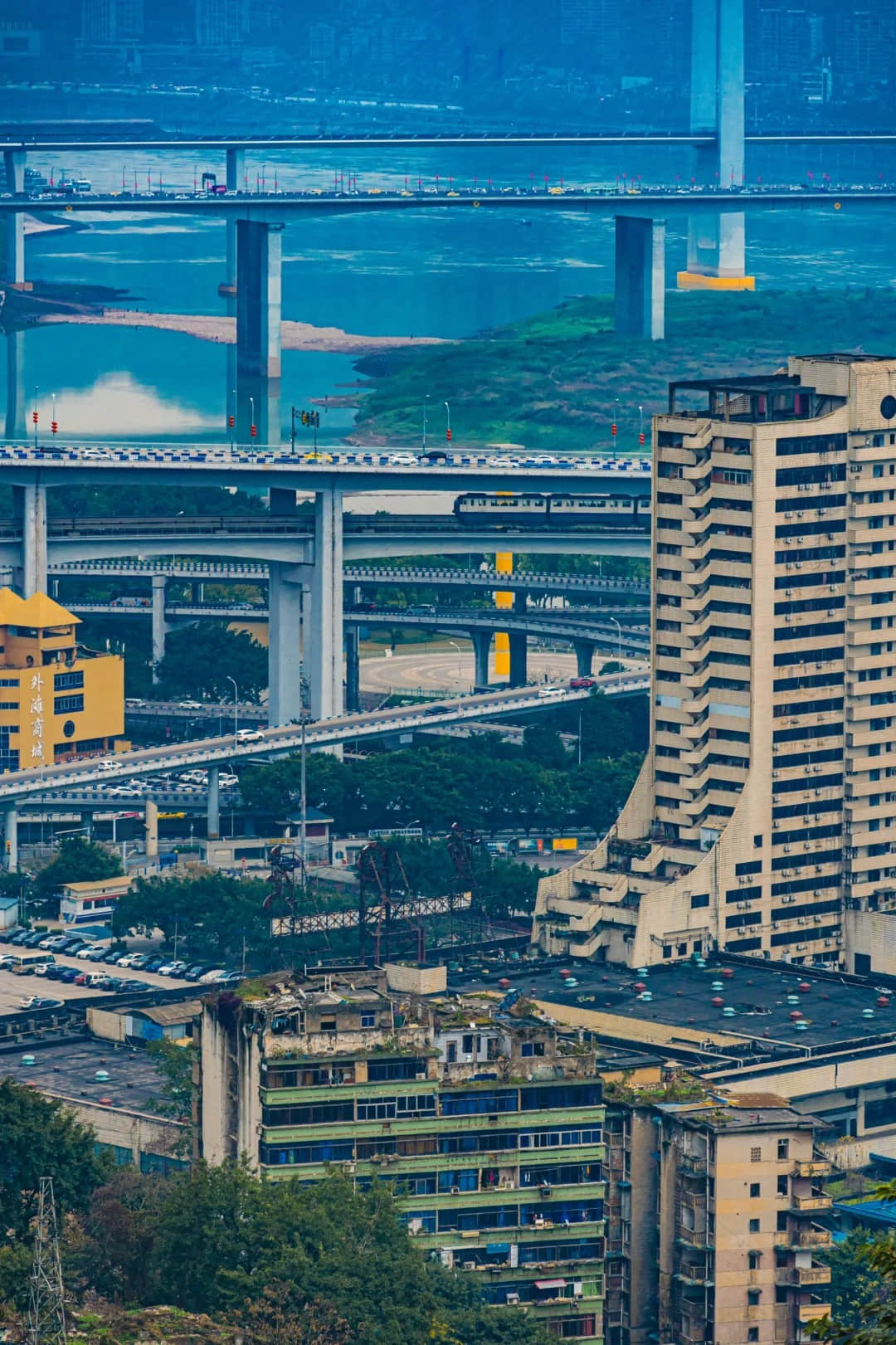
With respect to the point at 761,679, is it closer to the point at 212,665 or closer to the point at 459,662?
the point at 212,665

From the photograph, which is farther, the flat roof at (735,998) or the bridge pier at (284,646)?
the bridge pier at (284,646)

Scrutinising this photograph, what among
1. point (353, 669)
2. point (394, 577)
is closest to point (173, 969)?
point (353, 669)

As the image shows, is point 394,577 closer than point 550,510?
No

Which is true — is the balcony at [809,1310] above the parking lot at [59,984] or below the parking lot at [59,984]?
below

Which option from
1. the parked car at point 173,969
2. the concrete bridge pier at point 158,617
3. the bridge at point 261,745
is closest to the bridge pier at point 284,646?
the bridge at point 261,745

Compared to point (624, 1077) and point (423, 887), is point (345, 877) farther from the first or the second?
point (624, 1077)

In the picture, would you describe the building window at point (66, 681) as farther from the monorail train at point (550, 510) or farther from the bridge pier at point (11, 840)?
the monorail train at point (550, 510)
